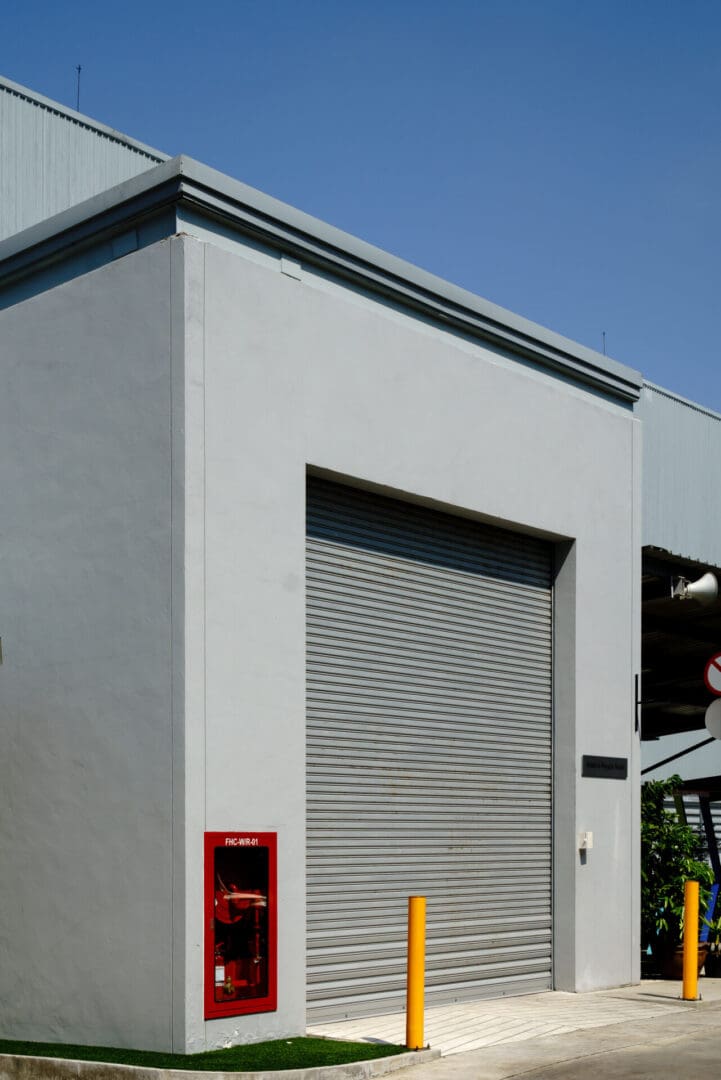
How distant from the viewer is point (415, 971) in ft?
33.5

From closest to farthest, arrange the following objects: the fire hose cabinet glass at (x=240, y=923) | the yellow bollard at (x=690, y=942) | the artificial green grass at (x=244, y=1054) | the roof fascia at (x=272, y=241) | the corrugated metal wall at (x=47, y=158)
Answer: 1. the artificial green grass at (x=244, y=1054)
2. the fire hose cabinet glass at (x=240, y=923)
3. the roof fascia at (x=272, y=241)
4. the yellow bollard at (x=690, y=942)
5. the corrugated metal wall at (x=47, y=158)

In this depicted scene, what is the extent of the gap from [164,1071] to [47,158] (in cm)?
1144

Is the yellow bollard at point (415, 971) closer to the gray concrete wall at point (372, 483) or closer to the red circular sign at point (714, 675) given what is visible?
the gray concrete wall at point (372, 483)

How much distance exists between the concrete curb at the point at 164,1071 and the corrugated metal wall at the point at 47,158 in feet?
32.2

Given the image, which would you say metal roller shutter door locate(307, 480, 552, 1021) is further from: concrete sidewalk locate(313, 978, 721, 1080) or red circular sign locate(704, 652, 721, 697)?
red circular sign locate(704, 652, 721, 697)

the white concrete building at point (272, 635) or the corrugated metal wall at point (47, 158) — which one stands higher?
the corrugated metal wall at point (47, 158)

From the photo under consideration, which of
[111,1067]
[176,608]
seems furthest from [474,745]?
[111,1067]

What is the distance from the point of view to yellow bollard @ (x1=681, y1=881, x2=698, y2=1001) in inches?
514

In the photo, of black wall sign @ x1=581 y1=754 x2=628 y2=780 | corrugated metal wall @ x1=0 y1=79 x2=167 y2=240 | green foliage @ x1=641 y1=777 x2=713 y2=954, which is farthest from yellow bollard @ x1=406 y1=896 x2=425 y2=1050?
corrugated metal wall @ x1=0 y1=79 x2=167 y2=240

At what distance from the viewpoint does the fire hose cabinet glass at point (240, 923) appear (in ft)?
34.2

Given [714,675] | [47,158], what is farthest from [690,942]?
[47,158]

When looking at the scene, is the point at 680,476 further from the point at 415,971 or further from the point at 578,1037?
the point at 415,971

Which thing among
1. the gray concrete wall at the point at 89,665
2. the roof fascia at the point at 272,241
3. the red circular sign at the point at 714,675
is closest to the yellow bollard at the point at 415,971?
the gray concrete wall at the point at 89,665

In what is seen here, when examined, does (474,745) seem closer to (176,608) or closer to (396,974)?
(396,974)
